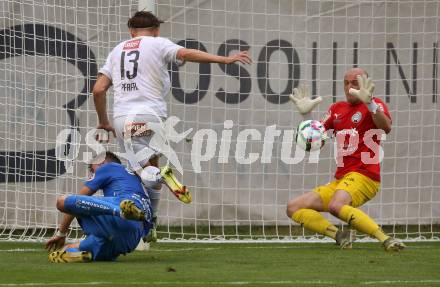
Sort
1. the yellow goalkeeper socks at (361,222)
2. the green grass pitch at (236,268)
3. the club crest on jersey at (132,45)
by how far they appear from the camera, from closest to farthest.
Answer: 1. the green grass pitch at (236,268)
2. the club crest on jersey at (132,45)
3. the yellow goalkeeper socks at (361,222)

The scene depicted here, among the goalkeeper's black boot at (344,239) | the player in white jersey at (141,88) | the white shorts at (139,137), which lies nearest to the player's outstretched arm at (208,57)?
the player in white jersey at (141,88)

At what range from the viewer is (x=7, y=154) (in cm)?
1259

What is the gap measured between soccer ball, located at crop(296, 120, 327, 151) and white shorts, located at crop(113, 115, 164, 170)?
1.38 m

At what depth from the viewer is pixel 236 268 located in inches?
313

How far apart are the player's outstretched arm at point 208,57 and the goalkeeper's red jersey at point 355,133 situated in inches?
73.5

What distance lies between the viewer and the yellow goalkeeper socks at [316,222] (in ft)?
33.7

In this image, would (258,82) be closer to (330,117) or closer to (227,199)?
(227,199)

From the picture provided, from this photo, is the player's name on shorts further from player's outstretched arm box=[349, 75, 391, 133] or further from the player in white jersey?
player's outstretched arm box=[349, 75, 391, 133]

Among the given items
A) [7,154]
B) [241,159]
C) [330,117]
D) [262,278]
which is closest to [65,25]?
[7,154]

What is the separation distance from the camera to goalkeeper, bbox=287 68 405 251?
996 centimetres

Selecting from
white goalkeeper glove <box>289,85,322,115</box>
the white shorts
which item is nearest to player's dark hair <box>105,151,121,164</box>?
the white shorts

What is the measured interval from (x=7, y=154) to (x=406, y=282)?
21.5 ft

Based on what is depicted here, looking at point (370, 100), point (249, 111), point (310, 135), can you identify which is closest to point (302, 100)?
point (310, 135)

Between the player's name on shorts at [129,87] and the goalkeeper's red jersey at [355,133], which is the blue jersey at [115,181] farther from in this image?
the goalkeeper's red jersey at [355,133]
